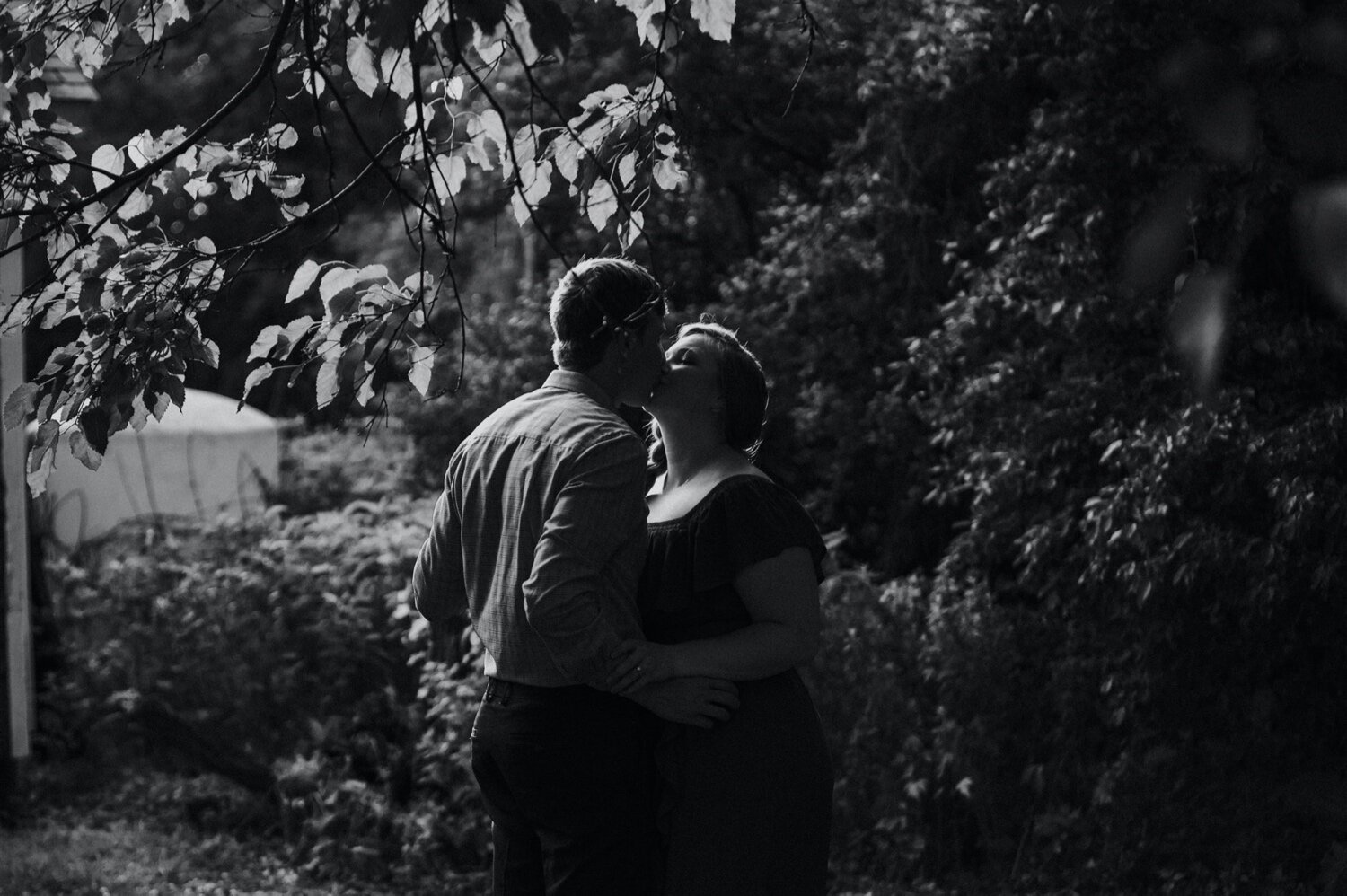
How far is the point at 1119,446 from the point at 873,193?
7.98ft

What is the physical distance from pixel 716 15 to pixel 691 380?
0.71 m

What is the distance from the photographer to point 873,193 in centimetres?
729

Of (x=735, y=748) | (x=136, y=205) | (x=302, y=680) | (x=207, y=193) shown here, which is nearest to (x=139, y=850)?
(x=302, y=680)

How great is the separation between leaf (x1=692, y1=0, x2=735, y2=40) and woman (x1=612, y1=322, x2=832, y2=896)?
866 millimetres

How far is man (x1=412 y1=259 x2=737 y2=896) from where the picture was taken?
2.78 m

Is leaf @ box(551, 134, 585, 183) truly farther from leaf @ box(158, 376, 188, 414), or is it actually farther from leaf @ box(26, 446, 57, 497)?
leaf @ box(26, 446, 57, 497)

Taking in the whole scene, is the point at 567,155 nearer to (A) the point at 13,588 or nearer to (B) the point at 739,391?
(B) the point at 739,391

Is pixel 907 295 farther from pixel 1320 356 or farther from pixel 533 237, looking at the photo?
pixel 533 237

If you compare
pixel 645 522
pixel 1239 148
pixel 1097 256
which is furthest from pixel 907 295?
pixel 1239 148

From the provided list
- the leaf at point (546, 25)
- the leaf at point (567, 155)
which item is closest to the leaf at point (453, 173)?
the leaf at point (567, 155)

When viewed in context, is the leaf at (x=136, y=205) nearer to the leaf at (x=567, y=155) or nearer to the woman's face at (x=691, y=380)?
the leaf at (x=567, y=155)

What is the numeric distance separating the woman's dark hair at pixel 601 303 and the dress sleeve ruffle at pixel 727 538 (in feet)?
1.19

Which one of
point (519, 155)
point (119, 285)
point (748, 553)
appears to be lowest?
point (748, 553)

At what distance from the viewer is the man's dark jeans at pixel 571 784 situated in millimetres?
2850
